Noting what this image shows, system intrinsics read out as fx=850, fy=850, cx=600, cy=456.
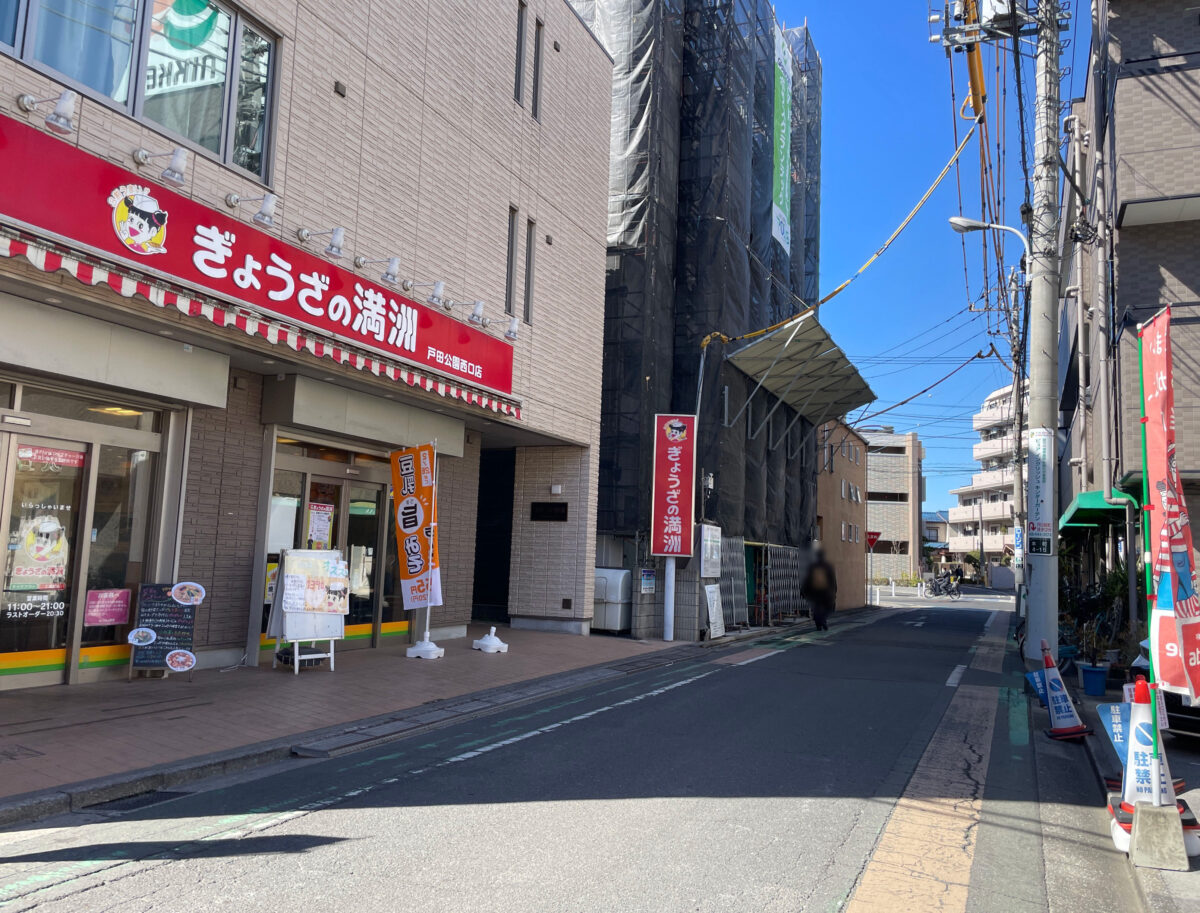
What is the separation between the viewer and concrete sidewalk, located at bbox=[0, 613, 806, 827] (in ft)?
19.1

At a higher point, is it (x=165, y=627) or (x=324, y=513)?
(x=324, y=513)

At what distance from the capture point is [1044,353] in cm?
1281

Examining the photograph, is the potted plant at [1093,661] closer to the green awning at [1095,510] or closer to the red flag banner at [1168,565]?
the green awning at [1095,510]

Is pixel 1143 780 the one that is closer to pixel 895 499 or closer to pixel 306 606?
pixel 306 606

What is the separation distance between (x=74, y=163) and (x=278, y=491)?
16.5ft

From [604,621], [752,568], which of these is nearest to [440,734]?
[604,621]

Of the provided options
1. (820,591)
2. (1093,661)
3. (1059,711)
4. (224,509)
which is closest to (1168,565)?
(1059,711)

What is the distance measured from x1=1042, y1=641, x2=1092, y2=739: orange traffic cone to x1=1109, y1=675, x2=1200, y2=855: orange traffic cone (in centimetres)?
351

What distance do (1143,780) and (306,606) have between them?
871 cm

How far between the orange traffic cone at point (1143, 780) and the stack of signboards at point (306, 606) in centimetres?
844

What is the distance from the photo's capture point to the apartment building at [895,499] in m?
71.6

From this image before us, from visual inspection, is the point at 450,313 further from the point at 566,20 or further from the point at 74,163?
the point at 566,20

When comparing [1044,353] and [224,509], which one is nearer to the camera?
[224,509]

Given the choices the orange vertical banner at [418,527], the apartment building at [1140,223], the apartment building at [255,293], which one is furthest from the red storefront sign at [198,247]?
the apartment building at [1140,223]
